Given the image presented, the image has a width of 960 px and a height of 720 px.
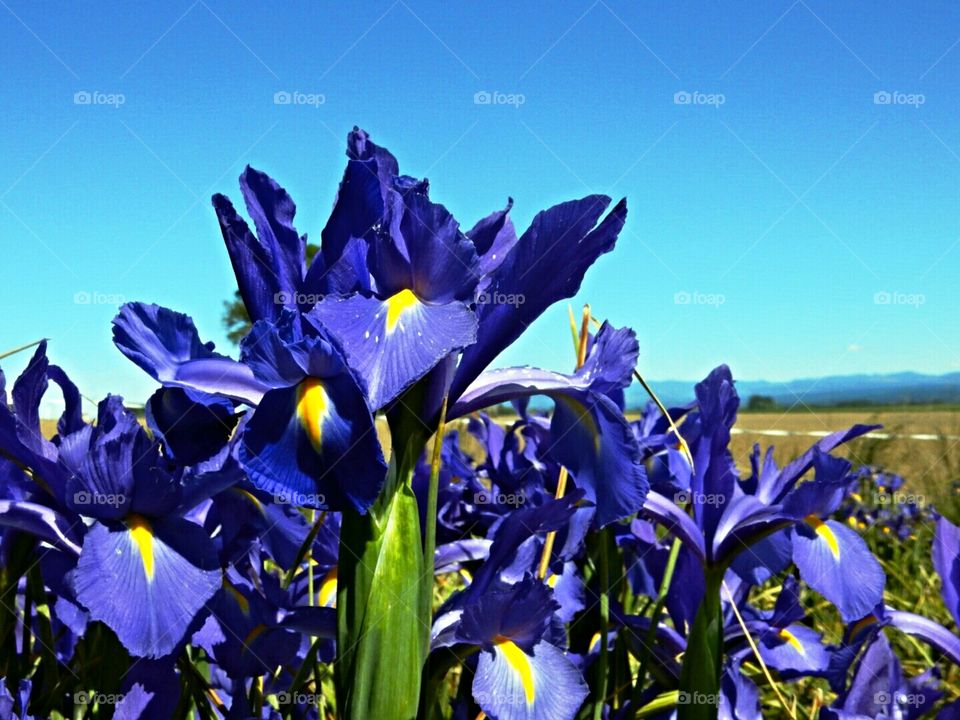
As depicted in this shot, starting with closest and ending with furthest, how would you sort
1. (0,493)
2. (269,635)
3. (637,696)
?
(0,493) → (269,635) → (637,696)

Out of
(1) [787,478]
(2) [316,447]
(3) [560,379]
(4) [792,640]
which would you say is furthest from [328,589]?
(4) [792,640]

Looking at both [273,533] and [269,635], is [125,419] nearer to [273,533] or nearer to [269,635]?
[273,533]

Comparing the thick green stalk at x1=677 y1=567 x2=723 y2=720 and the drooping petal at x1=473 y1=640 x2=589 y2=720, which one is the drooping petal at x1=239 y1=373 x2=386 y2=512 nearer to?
the drooping petal at x1=473 y1=640 x2=589 y2=720

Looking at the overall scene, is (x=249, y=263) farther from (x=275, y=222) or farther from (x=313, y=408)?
(x=313, y=408)

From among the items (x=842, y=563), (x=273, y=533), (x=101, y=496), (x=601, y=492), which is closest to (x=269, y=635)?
(x=273, y=533)

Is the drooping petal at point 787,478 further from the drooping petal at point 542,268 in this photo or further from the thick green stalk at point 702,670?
the drooping petal at point 542,268

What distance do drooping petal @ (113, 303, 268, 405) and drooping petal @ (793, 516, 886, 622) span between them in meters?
1.43

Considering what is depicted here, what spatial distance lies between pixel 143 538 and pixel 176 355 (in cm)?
34

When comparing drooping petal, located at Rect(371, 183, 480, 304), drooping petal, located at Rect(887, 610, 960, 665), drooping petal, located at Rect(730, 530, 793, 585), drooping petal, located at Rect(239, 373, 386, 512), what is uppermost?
drooping petal, located at Rect(371, 183, 480, 304)

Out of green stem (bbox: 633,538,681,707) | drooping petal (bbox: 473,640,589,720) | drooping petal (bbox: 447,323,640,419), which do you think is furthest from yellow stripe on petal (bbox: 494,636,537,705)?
green stem (bbox: 633,538,681,707)

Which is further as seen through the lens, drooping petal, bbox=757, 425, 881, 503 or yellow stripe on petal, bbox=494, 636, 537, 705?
drooping petal, bbox=757, 425, 881, 503

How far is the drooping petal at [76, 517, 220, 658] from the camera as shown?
1507mm

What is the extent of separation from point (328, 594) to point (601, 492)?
0.88m

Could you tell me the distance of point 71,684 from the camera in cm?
230
